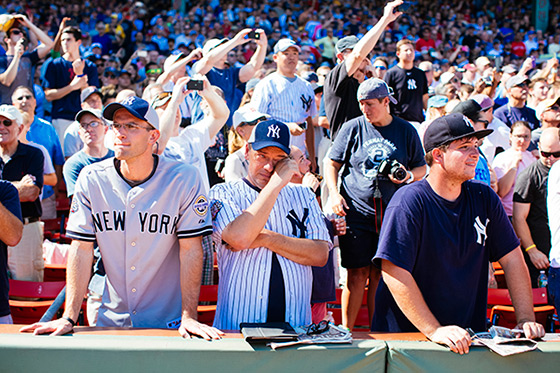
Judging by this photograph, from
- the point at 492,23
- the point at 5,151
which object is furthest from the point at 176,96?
the point at 492,23

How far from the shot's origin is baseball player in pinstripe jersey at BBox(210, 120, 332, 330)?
324cm

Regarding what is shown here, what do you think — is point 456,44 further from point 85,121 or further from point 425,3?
point 85,121

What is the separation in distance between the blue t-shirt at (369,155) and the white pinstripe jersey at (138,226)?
73.4 inches

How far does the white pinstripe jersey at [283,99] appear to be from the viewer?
679 centimetres

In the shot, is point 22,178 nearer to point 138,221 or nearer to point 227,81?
point 138,221

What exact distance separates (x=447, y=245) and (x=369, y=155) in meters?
1.86

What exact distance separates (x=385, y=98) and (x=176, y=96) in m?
1.65

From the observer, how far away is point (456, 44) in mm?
20812

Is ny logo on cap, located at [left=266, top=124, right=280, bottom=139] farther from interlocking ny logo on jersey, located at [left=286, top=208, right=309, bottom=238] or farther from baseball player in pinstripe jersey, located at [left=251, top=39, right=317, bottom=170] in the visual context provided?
baseball player in pinstripe jersey, located at [left=251, top=39, right=317, bottom=170]

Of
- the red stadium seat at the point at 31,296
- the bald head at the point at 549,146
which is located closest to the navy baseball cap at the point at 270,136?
the red stadium seat at the point at 31,296

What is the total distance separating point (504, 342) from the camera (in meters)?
2.73

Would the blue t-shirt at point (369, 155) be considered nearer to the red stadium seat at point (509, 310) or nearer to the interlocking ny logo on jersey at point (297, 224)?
the red stadium seat at point (509, 310)

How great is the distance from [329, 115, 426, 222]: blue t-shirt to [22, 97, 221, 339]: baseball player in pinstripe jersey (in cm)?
187

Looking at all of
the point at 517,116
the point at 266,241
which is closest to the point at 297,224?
the point at 266,241
